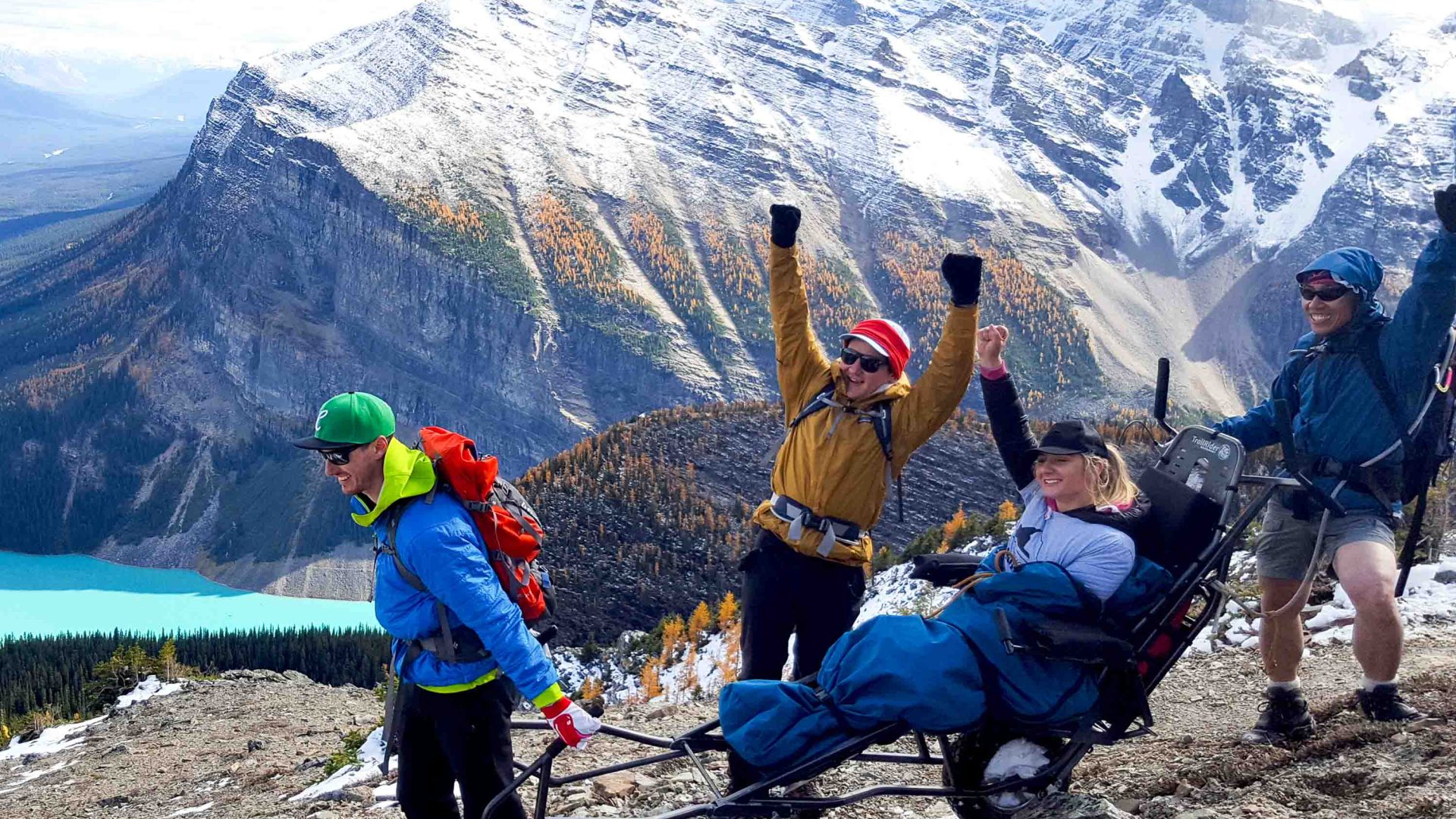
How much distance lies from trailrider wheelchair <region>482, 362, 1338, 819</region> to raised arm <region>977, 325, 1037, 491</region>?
2.41 feet

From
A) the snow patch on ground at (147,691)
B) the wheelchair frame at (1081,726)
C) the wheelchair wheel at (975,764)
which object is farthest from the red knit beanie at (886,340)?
the snow patch on ground at (147,691)

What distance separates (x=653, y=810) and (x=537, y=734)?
Result: 4.96m

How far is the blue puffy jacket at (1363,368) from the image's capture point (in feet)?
21.4

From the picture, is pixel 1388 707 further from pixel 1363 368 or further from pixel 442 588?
pixel 442 588

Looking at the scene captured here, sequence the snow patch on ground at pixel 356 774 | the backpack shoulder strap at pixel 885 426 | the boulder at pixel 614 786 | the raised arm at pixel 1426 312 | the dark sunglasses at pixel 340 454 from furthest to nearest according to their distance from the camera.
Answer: the snow patch on ground at pixel 356 774, the boulder at pixel 614 786, the backpack shoulder strap at pixel 885 426, the raised arm at pixel 1426 312, the dark sunglasses at pixel 340 454

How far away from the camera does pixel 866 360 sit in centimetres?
711

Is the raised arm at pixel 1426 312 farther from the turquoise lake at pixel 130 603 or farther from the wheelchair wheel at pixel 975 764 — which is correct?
the turquoise lake at pixel 130 603

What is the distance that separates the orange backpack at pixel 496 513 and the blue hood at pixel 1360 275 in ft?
16.6

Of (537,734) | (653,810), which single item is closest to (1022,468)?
(653,810)

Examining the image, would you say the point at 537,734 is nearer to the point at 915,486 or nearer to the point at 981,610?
the point at 981,610

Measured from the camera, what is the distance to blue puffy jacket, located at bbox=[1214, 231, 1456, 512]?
6512 millimetres

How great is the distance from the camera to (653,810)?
7848 millimetres

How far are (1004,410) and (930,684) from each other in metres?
2.24

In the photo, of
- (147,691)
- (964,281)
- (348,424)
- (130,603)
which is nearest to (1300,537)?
(964,281)
